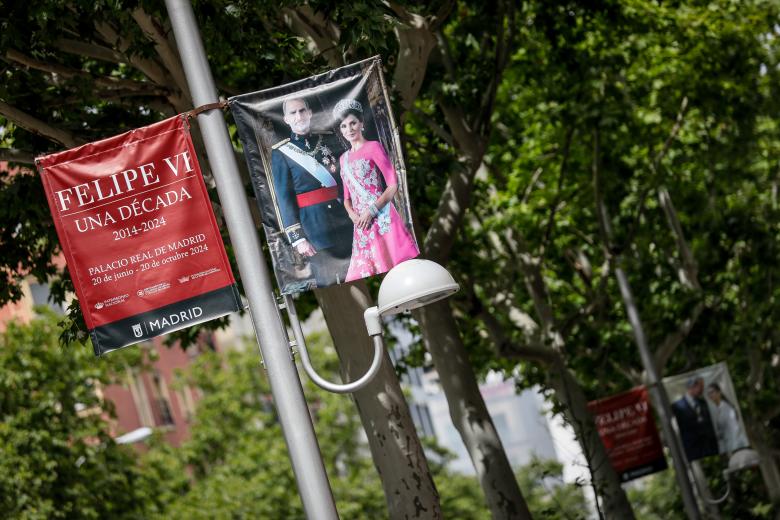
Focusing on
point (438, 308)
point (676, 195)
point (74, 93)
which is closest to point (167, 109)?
point (74, 93)

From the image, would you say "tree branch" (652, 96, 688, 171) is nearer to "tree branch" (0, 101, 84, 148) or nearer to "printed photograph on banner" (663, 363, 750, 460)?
"printed photograph on banner" (663, 363, 750, 460)

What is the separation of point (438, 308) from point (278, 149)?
20.1 feet

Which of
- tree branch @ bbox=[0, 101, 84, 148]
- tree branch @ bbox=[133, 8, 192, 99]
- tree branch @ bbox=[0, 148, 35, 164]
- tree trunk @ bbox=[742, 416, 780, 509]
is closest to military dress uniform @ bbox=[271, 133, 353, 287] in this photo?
tree branch @ bbox=[133, 8, 192, 99]

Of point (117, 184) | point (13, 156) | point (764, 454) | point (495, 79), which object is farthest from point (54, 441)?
point (117, 184)

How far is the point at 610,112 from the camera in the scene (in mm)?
16219

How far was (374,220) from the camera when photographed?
6551 mm

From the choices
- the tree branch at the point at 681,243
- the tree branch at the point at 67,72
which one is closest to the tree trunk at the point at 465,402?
the tree branch at the point at 67,72

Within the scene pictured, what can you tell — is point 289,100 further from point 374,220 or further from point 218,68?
point 218,68

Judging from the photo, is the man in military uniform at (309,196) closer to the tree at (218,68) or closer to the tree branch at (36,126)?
the tree at (218,68)

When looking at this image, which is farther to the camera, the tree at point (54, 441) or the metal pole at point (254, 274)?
the tree at point (54, 441)

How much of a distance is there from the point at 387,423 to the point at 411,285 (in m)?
3.51

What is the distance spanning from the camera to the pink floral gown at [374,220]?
6.54 m

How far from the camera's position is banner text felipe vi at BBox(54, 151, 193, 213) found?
6.39 meters

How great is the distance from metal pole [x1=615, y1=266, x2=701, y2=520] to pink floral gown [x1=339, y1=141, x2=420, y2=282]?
462 inches
